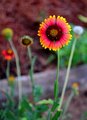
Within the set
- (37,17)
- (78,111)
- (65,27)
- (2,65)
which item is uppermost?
(65,27)

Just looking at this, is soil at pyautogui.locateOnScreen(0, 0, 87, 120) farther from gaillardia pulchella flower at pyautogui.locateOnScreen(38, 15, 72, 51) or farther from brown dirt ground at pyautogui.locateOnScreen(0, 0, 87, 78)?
gaillardia pulchella flower at pyautogui.locateOnScreen(38, 15, 72, 51)

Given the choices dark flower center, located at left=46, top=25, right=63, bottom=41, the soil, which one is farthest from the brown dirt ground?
dark flower center, located at left=46, top=25, right=63, bottom=41

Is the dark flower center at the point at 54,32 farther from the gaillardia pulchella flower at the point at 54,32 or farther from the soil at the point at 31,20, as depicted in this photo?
the soil at the point at 31,20

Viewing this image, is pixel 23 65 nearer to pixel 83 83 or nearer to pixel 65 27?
pixel 83 83

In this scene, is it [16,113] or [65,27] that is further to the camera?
[16,113]

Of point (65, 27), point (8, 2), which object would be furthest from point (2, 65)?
point (65, 27)

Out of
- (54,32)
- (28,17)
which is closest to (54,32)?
(54,32)

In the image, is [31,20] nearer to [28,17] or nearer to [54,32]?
[28,17]

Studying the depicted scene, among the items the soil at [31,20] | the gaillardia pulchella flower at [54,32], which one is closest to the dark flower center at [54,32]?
the gaillardia pulchella flower at [54,32]
